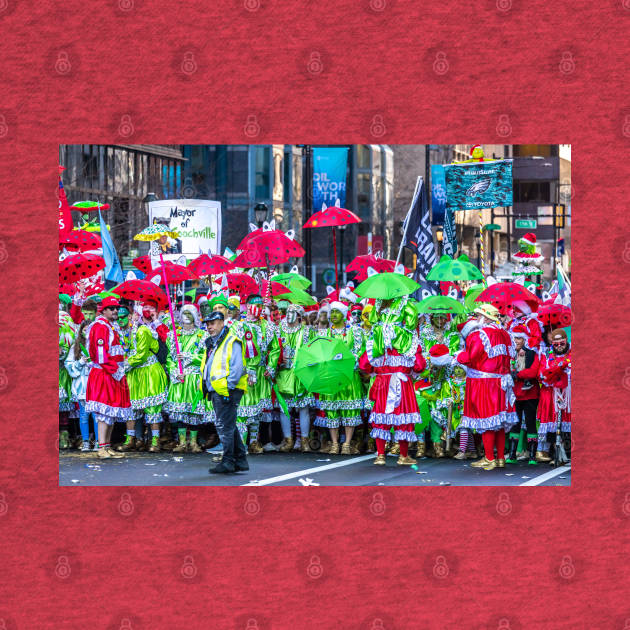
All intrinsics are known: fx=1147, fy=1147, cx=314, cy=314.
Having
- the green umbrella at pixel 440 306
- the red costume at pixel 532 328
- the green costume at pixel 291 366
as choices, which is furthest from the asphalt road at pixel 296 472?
the green umbrella at pixel 440 306

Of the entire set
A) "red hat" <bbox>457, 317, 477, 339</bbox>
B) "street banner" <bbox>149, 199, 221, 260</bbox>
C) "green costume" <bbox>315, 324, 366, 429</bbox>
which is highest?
"street banner" <bbox>149, 199, 221, 260</bbox>

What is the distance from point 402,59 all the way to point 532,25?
0.73m

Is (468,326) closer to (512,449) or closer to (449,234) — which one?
(512,449)

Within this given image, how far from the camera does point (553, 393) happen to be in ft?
37.5

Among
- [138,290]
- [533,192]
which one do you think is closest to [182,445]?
[138,290]

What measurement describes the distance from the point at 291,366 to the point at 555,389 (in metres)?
3.00

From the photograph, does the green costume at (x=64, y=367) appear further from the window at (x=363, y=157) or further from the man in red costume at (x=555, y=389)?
the window at (x=363, y=157)

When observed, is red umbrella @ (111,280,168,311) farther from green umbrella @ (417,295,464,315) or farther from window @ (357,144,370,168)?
window @ (357,144,370,168)

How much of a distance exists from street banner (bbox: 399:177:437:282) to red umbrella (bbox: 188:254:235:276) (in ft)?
8.55

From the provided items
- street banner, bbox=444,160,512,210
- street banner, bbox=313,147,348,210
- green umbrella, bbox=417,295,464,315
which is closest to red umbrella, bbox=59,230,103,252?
green umbrella, bbox=417,295,464,315

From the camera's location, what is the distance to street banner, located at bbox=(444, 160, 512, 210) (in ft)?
49.9

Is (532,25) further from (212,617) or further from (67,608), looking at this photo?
(67,608)

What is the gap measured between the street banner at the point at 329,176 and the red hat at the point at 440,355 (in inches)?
→ 281

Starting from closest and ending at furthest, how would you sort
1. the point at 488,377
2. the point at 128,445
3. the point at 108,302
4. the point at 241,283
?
1. the point at 488,377
2. the point at 108,302
3. the point at 128,445
4. the point at 241,283
